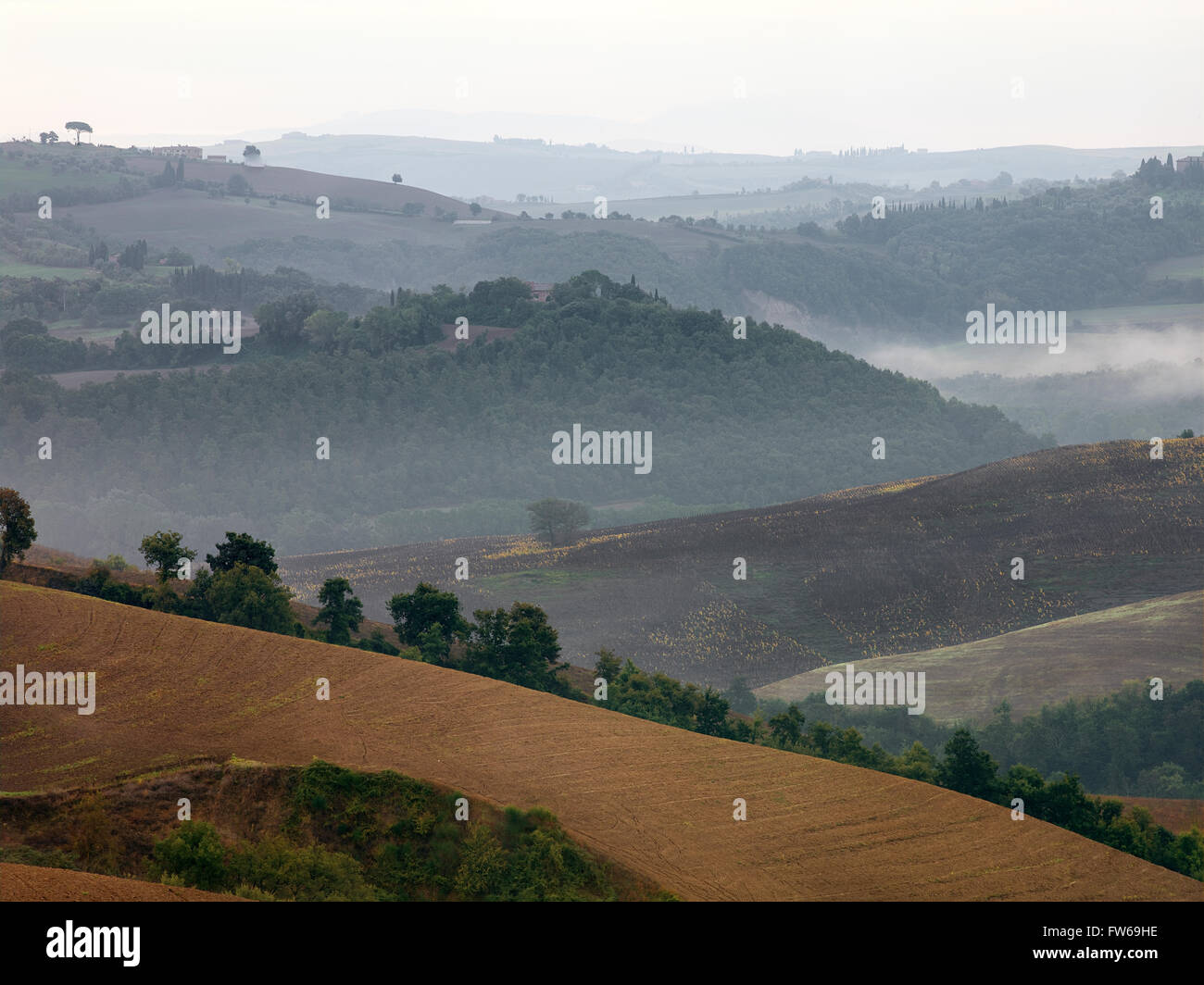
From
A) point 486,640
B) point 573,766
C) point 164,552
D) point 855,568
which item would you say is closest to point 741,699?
point 486,640

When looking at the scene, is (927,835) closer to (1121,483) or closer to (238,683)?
(238,683)

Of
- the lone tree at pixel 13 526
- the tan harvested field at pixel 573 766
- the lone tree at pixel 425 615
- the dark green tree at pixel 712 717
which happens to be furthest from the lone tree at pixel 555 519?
the tan harvested field at pixel 573 766

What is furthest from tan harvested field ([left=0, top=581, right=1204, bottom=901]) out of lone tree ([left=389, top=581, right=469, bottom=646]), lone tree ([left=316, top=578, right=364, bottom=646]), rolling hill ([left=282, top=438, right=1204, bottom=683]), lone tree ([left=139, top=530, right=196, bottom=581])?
rolling hill ([left=282, top=438, right=1204, bottom=683])

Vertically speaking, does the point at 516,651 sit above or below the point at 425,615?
below

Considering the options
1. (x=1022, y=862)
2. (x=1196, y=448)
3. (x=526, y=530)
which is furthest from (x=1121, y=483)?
(x=1022, y=862)

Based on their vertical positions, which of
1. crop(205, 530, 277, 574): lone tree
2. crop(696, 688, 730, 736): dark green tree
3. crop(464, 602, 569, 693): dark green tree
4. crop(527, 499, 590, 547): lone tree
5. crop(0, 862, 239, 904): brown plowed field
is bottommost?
crop(0, 862, 239, 904): brown plowed field

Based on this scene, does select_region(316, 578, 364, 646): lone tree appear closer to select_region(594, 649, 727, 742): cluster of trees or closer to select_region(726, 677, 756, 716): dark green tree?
select_region(594, 649, 727, 742): cluster of trees

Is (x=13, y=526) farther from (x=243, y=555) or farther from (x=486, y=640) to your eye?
(x=486, y=640)
